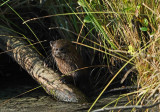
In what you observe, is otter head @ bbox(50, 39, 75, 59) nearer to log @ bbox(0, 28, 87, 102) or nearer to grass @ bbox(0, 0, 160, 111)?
log @ bbox(0, 28, 87, 102)

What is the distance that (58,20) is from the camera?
4145 millimetres

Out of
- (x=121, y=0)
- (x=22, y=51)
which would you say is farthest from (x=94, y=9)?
(x=22, y=51)

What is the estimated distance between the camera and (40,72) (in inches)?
135

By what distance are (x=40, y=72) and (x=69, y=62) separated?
1.16 ft

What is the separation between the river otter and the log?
160 millimetres

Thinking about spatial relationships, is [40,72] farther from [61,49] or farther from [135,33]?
[135,33]

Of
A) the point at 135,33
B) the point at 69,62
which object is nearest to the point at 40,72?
the point at 69,62

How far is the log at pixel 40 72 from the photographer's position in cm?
316

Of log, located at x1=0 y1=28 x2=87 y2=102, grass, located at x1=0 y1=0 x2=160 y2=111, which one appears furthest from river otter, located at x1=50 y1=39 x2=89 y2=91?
grass, located at x1=0 y1=0 x2=160 y2=111

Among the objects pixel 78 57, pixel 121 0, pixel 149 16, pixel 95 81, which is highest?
pixel 121 0

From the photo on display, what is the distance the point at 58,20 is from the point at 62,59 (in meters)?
0.83

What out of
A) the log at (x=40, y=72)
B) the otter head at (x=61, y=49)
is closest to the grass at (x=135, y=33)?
the otter head at (x=61, y=49)

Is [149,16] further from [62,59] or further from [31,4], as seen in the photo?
[31,4]

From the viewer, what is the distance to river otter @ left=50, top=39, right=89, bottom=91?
11.3 ft
